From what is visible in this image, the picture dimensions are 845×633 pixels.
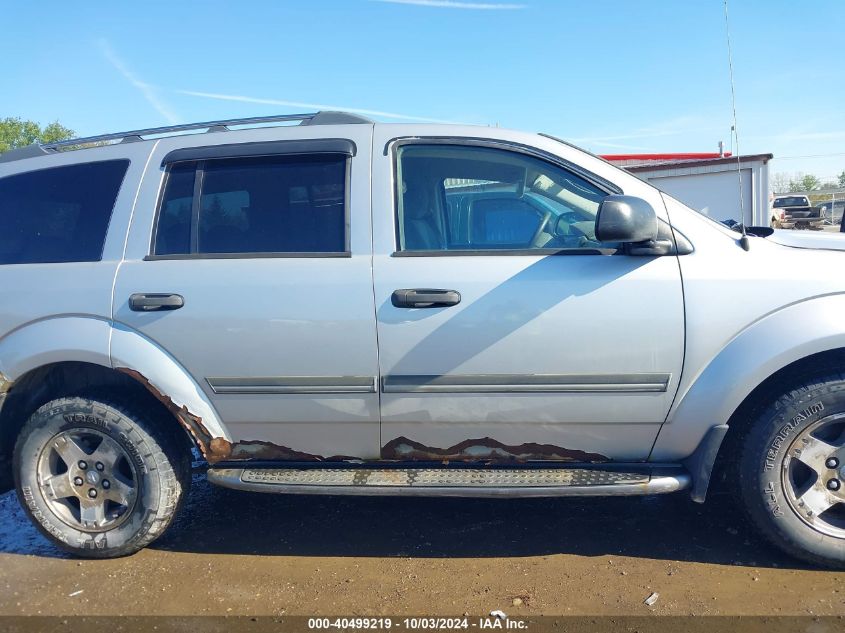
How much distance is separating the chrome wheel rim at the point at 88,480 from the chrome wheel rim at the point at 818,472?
3059 mm

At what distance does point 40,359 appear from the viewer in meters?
3.20

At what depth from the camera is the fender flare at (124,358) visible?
10.3 feet

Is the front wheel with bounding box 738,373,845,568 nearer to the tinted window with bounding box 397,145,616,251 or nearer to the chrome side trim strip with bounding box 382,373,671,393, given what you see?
the chrome side trim strip with bounding box 382,373,671,393

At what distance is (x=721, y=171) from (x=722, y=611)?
15261 mm

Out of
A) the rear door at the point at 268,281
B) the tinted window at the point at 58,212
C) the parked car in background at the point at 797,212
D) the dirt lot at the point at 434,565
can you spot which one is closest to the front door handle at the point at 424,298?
the rear door at the point at 268,281

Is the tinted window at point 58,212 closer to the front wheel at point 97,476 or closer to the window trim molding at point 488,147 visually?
the front wheel at point 97,476

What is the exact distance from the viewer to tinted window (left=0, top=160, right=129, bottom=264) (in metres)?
3.34

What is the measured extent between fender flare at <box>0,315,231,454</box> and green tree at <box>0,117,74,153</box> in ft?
137

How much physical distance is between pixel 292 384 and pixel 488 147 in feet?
4.75

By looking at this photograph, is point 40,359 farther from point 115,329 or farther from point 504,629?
point 504,629

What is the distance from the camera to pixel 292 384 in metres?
3.09

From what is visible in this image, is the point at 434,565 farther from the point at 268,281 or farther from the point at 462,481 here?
the point at 268,281

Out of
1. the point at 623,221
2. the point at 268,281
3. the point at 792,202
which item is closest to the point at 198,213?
the point at 268,281

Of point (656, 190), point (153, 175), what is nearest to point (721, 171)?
point (656, 190)
